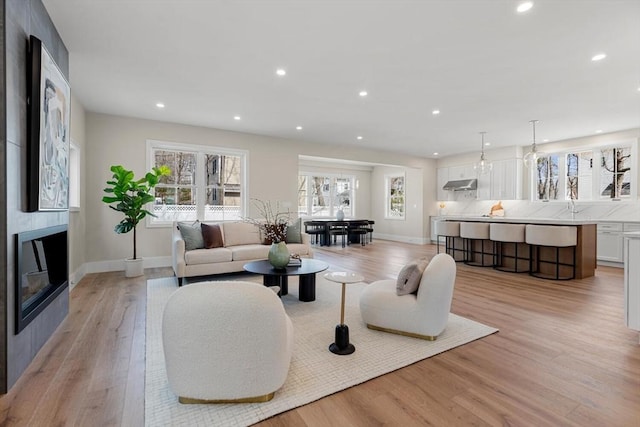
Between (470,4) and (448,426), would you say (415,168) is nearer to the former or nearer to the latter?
(470,4)

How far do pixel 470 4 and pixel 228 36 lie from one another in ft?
6.90

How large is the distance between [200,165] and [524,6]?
5621 millimetres

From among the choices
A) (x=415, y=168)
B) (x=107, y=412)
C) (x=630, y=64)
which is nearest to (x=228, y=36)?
(x=107, y=412)

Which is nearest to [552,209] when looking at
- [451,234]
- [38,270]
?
[451,234]

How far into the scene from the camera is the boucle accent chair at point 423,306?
8.41 feet

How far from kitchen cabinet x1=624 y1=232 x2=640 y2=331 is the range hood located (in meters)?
6.45

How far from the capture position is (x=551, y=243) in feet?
15.9

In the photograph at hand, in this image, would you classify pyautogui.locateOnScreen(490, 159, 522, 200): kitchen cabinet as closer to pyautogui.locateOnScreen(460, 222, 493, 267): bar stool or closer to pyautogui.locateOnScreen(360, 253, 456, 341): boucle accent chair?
pyautogui.locateOnScreen(460, 222, 493, 267): bar stool

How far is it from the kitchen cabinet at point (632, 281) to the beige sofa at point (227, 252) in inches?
154

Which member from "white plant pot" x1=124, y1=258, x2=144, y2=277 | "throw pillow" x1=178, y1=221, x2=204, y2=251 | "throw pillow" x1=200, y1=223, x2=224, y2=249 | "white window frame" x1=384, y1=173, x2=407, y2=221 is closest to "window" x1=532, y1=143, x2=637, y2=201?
"white window frame" x1=384, y1=173, x2=407, y2=221

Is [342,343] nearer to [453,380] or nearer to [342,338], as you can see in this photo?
[342,338]

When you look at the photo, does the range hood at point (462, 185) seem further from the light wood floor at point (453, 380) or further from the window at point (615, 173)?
the light wood floor at point (453, 380)

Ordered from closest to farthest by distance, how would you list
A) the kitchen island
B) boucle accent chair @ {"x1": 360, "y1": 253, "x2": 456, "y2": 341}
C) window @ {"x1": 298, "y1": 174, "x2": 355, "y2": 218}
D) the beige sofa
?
boucle accent chair @ {"x1": 360, "y1": 253, "x2": 456, "y2": 341} < the beige sofa < the kitchen island < window @ {"x1": 298, "y1": 174, "x2": 355, "y2": 218}

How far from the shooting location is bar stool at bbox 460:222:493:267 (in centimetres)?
584
